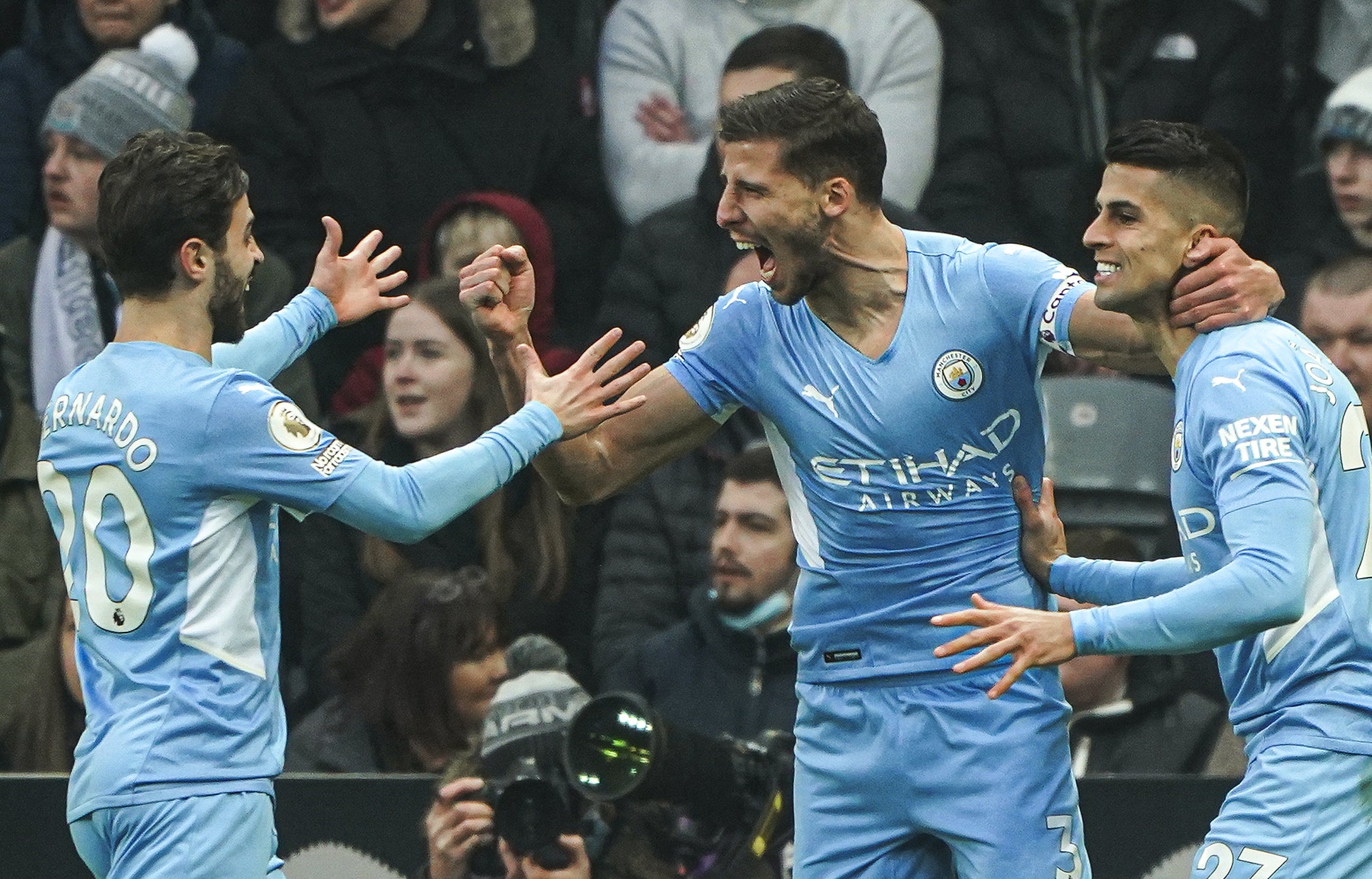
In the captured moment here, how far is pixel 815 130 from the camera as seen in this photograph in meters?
4.30

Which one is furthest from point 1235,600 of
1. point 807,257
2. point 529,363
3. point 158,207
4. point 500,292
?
point 158,207

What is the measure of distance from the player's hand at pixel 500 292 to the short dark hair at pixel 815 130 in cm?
50

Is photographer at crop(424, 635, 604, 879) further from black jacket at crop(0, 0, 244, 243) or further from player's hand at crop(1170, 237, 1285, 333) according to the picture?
black jacket at crop(0, 0, 244, 243)

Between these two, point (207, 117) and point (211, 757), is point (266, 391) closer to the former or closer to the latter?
point (211, 757)

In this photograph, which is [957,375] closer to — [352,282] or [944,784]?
[944,784]

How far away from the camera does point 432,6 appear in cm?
728

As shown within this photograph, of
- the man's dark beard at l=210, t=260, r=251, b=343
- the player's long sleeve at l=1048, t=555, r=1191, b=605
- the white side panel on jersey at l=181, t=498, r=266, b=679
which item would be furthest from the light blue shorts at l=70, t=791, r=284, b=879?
the player's long sleeve at l=1048, t=555, r=1191, b=605

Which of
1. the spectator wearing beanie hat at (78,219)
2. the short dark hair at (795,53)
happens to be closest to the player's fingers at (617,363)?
the short dark hair at (795,53)

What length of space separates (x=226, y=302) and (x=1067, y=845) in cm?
193

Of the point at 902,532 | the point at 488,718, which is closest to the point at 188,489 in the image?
the point at 902,532

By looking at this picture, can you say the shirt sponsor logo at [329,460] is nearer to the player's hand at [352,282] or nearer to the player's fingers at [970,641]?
the player's hand at [352,282]

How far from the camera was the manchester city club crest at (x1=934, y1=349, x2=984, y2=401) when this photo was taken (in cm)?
422

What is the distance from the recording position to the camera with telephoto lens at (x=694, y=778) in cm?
512

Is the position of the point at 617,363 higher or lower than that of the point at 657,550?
higher
